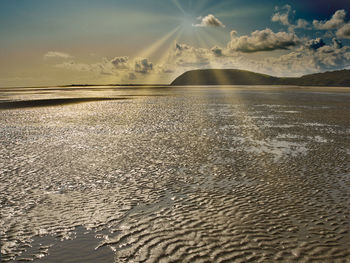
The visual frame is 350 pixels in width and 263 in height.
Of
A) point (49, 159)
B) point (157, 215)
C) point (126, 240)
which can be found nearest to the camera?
point (126, 240)

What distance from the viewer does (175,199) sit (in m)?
8.07

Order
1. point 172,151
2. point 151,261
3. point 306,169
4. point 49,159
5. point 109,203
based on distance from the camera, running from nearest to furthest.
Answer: point 151,261, point 109,203, point 306,169, point 49,159, point 172,151

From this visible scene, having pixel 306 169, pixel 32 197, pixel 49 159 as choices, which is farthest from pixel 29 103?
pixel 306 169

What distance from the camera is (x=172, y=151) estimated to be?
1373 cm

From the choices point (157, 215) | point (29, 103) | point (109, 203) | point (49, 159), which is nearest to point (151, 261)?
point (157, 215)

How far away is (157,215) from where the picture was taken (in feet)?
23.2

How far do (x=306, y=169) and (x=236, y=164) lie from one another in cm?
261

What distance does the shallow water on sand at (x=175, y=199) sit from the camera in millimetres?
5609

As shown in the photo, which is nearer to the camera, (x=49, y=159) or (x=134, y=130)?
(x=49, y=159)

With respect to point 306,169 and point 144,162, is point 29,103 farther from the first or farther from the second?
point 306,169

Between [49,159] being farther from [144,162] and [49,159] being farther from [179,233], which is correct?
[179,233]

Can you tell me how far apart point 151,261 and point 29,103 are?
140 feet

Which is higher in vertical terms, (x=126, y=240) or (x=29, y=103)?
(x=29, y=103)

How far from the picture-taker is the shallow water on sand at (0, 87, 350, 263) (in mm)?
5609
